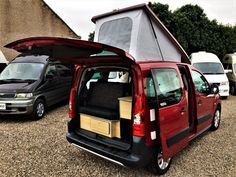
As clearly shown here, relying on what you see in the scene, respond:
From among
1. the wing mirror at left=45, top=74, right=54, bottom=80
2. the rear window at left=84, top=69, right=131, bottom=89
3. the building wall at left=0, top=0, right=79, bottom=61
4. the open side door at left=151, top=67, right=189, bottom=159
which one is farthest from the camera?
the building wall at left=0, top=0, right=79, bottom=61

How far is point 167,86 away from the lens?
3.70 m

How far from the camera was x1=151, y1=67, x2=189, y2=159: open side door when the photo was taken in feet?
11.1

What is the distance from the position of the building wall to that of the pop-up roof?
14.7 m

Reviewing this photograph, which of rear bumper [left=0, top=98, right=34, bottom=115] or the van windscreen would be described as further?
the van windscreen

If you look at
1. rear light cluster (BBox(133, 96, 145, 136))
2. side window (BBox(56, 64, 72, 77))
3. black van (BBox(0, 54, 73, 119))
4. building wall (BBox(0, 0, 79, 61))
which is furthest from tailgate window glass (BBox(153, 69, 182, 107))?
building wall (BBox(0, 0, 79, 61))

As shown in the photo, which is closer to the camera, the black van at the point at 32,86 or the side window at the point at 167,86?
the side window at the point at 167,86

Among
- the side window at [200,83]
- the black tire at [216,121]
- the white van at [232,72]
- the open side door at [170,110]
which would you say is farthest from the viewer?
the white van at [232,72]

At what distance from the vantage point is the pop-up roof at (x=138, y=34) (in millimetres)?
4004

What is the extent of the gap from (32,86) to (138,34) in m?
3.99

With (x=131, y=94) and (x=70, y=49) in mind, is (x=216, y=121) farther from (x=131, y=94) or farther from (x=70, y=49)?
(x=70, y=49)

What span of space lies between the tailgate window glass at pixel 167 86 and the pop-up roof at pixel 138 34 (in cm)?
44

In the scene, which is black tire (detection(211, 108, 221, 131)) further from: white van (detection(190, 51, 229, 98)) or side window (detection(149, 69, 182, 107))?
white van (detection(190, 51, 229, 98))

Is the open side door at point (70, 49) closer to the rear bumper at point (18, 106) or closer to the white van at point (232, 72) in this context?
the rear bumper at point (18, 106)

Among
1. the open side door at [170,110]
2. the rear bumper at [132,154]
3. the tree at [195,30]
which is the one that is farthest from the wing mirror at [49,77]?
the tree at [195,30]
